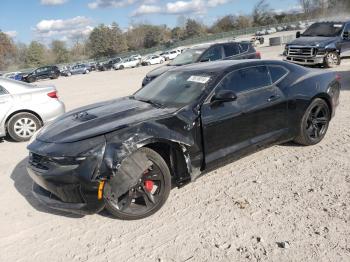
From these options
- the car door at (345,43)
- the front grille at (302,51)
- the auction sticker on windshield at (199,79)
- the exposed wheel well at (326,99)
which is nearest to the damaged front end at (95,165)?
the auction sticker on windshield at (199,79)

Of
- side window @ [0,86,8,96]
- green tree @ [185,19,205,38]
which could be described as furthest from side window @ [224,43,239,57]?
green tree @ [185,19,205,38]

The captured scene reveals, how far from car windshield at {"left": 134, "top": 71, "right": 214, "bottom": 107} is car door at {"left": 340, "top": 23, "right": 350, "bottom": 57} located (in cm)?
1040

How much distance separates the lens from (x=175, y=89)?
15.4ft

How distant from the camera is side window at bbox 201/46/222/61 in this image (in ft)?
36.1

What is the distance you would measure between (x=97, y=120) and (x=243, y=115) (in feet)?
6.11

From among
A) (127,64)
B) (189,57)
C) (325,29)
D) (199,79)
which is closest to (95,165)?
(199,79)

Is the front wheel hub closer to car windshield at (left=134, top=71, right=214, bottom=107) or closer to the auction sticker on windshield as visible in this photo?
car windshield at (left=134, top=71, right=214, bottom=107)

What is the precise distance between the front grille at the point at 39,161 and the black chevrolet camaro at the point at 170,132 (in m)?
0.01

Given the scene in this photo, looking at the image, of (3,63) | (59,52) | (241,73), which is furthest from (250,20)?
(241,73)

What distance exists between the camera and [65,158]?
349 centimetres

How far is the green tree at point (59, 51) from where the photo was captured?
9562 cm

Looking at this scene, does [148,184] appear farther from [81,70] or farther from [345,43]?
[81,70]

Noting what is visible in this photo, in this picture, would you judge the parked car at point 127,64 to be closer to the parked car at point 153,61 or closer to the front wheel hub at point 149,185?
the parked car at point 153,61

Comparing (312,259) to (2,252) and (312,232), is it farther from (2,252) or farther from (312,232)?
(2,252)
